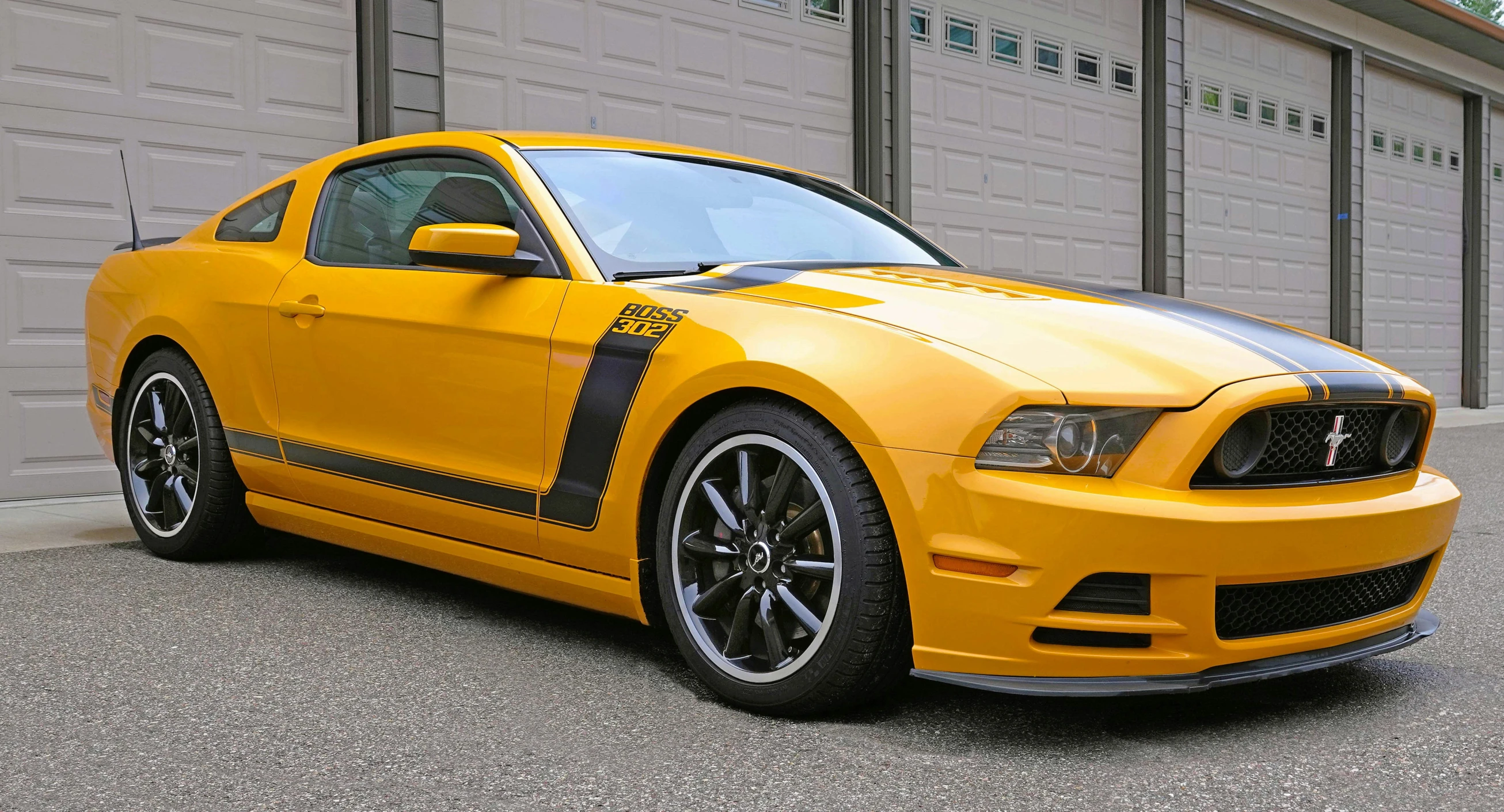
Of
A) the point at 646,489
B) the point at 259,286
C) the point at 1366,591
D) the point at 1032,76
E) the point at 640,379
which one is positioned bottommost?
the point at 1366,591

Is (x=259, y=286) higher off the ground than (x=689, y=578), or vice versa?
(x=259, y=286)

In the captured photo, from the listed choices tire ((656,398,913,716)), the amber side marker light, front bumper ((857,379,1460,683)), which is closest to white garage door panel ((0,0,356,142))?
tire ((656,398,913,716))

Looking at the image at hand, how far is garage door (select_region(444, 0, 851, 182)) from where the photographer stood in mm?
7949

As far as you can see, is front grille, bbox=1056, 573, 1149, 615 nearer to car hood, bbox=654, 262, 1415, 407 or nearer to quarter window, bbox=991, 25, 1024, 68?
car hood, bbox=654, 262, 1415, 407

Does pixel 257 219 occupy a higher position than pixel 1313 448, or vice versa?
pixel 257 219

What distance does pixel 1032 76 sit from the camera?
11680 mm

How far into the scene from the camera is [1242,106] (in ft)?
47.0

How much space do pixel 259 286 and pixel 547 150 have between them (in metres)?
1.09

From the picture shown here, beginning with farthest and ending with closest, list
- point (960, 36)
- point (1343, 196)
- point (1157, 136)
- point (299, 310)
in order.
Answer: point (1343, 196) < point (1157, 136) < point (960, 36) < point (299, 310)

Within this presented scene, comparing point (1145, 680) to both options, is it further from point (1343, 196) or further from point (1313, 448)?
point (1343, 196)

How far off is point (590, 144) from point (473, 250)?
0.69 m

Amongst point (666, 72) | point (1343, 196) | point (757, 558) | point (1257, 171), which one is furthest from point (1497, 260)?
point (757, 558)

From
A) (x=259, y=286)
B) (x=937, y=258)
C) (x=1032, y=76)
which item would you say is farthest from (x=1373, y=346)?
(x=259, y=286)

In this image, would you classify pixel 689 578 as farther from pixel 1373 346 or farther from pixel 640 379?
pixel 1373 346
